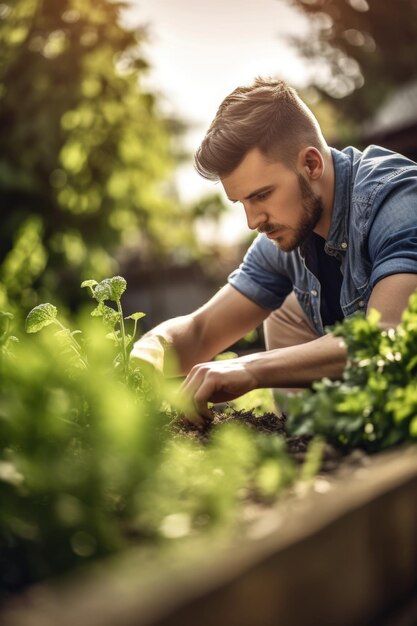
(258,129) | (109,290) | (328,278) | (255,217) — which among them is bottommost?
(328,278)

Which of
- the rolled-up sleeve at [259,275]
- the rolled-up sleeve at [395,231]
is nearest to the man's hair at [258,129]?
the rolled-up sleeve at [395,231]

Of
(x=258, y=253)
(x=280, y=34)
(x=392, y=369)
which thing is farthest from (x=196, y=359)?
(x=280, y=34)

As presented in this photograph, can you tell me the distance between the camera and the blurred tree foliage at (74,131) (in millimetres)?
9672

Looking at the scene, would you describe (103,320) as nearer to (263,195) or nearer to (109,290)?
(109,290)

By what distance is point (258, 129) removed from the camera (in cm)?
264

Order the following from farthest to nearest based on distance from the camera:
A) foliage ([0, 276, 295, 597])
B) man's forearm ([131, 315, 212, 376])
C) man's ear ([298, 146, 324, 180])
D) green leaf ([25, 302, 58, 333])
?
man's ear ([298, 146, 324, 180]) < man's forearm ([131, 315, 212, 376]) < green leaf ([25, 302, 58, 333]) < foliage ([0, 276, 295, 597])

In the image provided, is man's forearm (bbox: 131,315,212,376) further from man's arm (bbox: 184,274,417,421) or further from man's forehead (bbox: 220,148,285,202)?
man's forehead (bbox: 220,148,285,202)

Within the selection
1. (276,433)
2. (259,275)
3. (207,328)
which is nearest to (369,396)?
(276,433)

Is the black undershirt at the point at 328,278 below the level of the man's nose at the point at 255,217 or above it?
below

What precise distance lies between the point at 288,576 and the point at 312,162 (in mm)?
2139

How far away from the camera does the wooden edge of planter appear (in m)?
0.70

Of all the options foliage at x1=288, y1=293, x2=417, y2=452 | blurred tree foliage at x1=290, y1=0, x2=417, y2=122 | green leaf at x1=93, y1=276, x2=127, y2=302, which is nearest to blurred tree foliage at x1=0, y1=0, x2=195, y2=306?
green leaf at x1=93, y1=276, x2=127, y2=302

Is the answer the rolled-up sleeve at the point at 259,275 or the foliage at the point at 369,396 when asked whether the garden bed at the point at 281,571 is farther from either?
the rolled-up sleeve at the point at 259,275

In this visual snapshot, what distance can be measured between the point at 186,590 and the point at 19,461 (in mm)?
373
